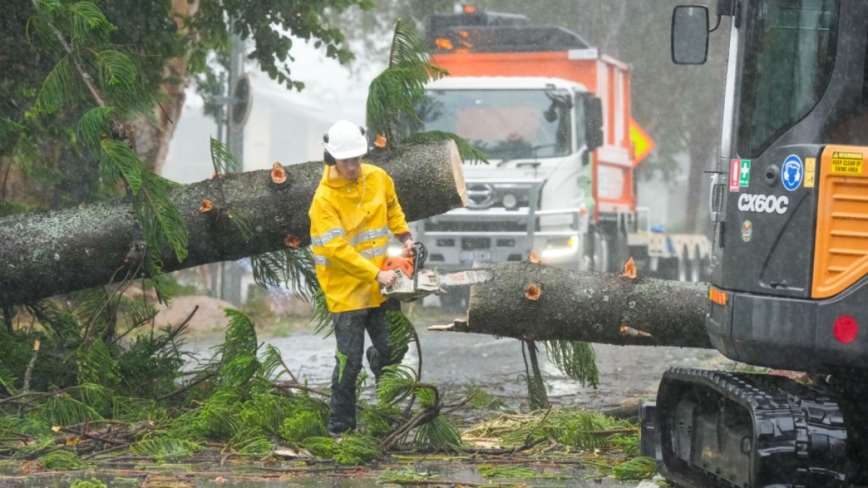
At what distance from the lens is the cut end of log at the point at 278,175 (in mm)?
8398

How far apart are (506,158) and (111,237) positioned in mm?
10021

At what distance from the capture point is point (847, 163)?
4.96m

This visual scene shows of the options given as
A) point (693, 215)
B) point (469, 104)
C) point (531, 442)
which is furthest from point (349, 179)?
point (693, 215)

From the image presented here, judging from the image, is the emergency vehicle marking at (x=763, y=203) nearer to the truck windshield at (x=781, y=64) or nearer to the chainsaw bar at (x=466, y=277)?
the truck windshield at (x=781, y=64)

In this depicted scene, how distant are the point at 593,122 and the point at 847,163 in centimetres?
1364

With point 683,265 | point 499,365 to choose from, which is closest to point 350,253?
point 499,365

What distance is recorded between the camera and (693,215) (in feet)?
138

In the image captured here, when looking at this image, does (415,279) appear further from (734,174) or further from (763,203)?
(763,203)

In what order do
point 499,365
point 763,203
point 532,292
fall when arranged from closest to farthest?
point 763,203 → point 532,292 → point 499,365

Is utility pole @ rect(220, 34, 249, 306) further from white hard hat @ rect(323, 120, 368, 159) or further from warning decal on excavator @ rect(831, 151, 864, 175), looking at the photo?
warning decal on excavator @ rect(831, 151, 864, 175)

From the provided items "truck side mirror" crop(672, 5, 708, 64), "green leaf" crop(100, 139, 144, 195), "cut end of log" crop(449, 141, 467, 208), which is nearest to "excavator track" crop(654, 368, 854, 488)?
"truck side mirror" crop(672, 5, 708, 64)

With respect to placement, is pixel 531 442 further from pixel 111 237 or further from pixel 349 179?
pixel 111 237

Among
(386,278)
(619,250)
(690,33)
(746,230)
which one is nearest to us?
(746,230)

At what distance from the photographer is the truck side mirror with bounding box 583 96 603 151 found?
18438 millimetres
